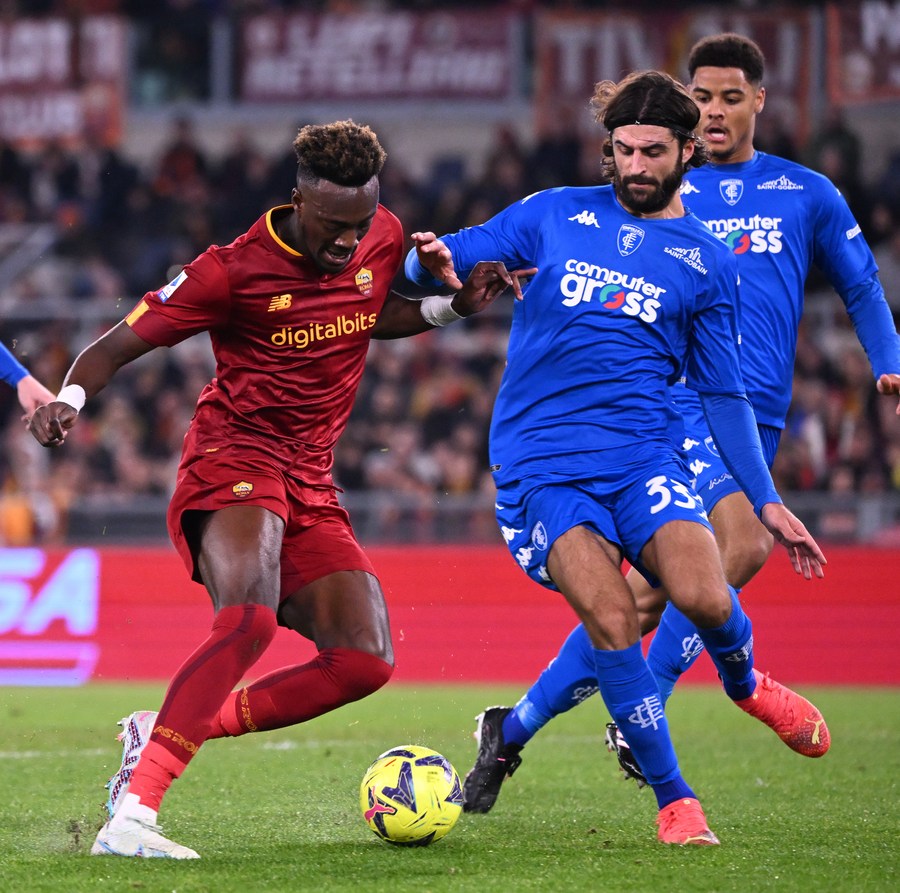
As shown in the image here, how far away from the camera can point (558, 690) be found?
572 cm

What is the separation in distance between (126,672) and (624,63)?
28.9ft

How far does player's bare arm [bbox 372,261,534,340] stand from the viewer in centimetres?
517

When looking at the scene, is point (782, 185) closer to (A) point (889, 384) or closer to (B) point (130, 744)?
(A) point (889, 384)

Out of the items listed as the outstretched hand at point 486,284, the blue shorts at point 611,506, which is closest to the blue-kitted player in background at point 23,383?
the outstretched hand at point 486,284

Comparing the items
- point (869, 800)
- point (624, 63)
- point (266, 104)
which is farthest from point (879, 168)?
point (869, 800)

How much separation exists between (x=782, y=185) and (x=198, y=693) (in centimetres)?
329

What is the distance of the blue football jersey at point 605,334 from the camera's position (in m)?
5.00

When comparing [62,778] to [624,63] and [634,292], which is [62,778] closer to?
[634,292]

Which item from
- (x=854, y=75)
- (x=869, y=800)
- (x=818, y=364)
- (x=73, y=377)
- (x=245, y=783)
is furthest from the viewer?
(x=854, y=75)

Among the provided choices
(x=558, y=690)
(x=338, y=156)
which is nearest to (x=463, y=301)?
(x=338, y=156)

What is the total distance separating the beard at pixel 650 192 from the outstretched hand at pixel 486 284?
15.9 inches

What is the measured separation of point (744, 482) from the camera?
5.06 m

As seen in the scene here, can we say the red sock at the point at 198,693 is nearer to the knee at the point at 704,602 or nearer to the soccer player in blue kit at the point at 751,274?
the knee at the point at 704,602

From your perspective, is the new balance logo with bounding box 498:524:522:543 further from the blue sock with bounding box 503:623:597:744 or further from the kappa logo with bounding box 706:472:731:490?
the kappa logo with bounding box 706:472:731:490
